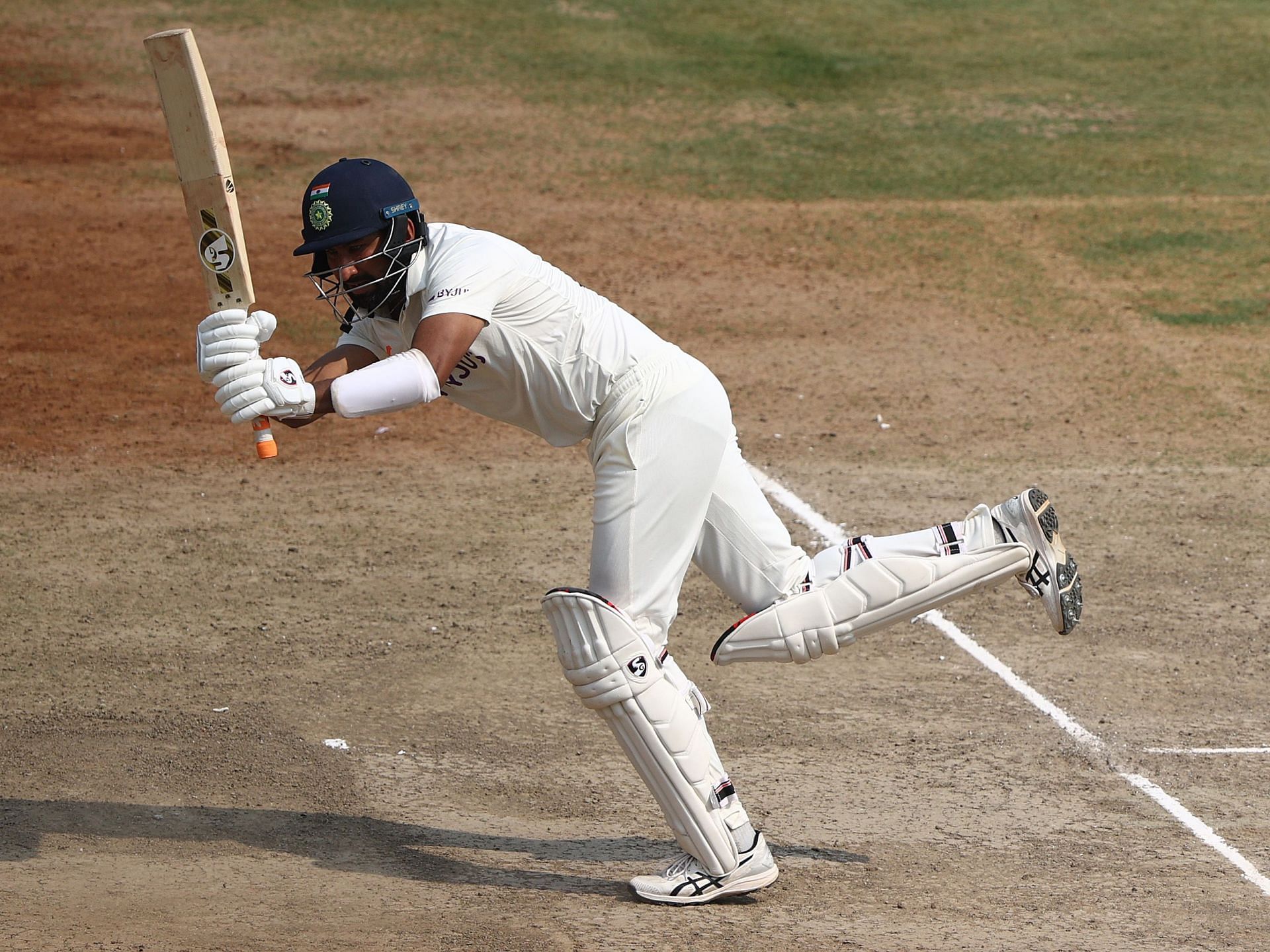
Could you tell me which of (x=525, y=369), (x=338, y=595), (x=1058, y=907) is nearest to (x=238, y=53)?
(x=338, y=595)

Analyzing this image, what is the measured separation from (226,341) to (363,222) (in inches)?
20.8

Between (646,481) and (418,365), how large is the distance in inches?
31.7

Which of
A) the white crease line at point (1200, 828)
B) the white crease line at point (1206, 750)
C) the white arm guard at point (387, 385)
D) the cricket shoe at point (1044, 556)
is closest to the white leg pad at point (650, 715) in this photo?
the white arm guard at point (387, 385)

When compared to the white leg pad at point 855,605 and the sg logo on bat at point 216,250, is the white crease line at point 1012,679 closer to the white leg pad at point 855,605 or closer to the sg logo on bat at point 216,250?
the white leg pad at point 855,605

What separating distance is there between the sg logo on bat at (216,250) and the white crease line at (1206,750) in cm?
373

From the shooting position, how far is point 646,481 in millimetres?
4750

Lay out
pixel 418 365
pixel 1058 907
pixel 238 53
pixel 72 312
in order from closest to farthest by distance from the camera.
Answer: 1. pixel 418 365
2. pixel 1058 907
3. pixel 72 312
4. pixel 238 53

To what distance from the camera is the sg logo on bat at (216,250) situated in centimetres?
480

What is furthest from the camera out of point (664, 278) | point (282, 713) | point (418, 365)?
point (664, 278)

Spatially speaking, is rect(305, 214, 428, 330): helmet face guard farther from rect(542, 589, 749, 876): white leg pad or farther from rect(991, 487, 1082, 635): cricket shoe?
rect(991, 487, 1082, 635): cricket shoe

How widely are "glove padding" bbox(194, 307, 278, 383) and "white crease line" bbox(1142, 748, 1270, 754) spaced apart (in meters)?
3.58

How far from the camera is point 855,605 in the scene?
500cm

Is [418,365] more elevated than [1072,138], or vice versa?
[418,365]

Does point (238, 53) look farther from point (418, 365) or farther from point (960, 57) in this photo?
point (418, 365)
